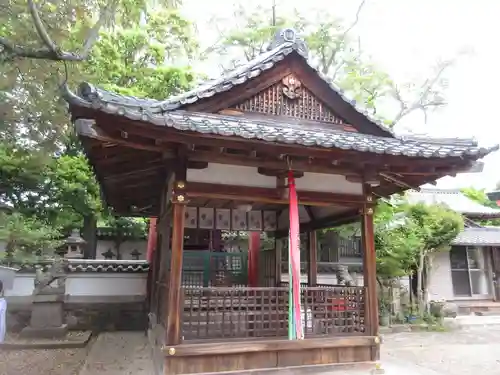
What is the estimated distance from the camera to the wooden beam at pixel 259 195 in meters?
5.88

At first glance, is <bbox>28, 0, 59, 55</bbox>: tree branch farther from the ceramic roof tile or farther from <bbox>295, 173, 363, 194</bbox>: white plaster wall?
the ceramic roof tile

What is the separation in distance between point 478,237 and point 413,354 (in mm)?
9058

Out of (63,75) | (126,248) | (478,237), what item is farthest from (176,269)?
(478,237)

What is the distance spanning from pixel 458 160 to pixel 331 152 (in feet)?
6.56

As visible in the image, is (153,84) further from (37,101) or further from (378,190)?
(378,190)

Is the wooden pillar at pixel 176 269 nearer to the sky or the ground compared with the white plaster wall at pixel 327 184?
nearer to the ground

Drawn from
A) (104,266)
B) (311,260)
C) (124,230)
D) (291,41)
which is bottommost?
(104,266)

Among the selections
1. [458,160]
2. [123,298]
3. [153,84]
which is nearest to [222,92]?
[458,160]

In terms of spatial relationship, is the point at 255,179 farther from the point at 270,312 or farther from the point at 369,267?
the point at 369,267

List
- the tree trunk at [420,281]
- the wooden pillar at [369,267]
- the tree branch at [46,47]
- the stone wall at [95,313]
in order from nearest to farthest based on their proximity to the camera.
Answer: the tree branch at [46,47]
the wooden pillar at [369,267]
the stone wall at [95,313]
the tree trunk at [420,281]

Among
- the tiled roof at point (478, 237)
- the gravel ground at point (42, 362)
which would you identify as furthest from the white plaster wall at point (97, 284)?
the tiled roof at point (478, 237)

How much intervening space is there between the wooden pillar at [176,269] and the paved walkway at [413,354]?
149 centimetres

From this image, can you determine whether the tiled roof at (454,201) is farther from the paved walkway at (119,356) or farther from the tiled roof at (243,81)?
the paved walkway at (119,356)

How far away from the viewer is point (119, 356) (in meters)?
7.78
